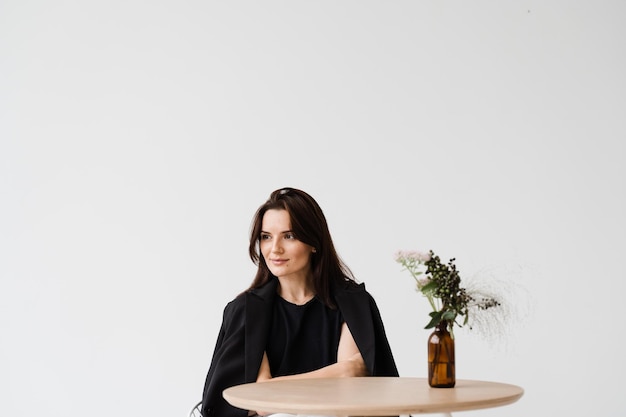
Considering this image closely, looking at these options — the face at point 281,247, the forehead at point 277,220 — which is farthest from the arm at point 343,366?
the forehead at point 277,220

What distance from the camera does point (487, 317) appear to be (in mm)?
2734

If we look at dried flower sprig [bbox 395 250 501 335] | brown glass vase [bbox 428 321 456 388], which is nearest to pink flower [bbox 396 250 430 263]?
dried flower sprig [bbox 395 250 501 335]

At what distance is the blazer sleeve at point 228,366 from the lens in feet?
10.3

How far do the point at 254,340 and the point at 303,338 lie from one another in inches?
8.1

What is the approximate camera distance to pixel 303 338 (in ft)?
10.9

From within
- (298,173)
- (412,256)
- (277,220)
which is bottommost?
(412,256)

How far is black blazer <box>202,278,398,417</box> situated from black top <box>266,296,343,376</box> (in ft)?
0.21

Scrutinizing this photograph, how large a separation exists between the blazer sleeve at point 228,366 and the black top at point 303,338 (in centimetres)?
12

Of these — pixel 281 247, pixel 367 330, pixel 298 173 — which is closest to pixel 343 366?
pixel 367 330

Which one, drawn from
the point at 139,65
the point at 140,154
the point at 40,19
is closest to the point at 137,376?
the point at 140,154

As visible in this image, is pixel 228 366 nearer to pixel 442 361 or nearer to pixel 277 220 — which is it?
pixel 277 220

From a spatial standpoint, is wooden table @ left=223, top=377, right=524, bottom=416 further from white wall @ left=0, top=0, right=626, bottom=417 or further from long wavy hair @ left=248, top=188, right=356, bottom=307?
white wall @ left=0, top=0, right=626, bottom=417

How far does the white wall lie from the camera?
4801 millimetres

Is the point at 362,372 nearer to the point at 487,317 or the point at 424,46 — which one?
the point at 487,317
